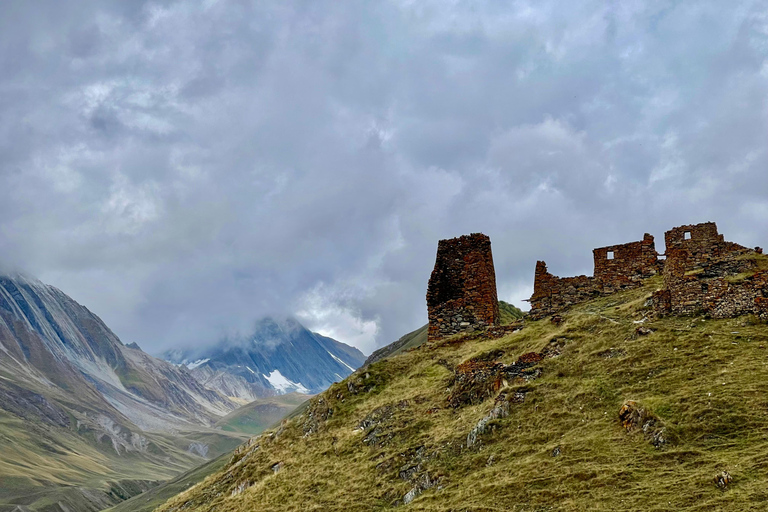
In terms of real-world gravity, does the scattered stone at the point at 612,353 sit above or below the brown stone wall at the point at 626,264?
below

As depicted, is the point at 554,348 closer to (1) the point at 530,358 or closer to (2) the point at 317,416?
(1) the point at 530,358

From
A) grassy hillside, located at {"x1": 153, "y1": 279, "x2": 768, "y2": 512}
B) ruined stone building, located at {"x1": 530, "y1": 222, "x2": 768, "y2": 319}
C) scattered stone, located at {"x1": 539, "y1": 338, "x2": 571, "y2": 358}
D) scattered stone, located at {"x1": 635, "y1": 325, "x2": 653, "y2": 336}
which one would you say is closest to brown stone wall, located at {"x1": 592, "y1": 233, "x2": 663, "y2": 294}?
ruined stone building, located at {"x1": 530, "y1": 222, "x2": 768, "y2": 319}

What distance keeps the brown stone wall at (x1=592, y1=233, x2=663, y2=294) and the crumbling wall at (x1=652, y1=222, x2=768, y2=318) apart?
8.78 feet

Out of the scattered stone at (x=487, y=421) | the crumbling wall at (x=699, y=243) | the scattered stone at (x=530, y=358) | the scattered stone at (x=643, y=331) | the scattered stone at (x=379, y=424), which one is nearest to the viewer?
the scattered stone at (x=487, y=421)

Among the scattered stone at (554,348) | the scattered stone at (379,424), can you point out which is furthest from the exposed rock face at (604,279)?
the scattered stone at (379,424)

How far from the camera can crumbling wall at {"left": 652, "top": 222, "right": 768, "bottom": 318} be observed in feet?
68.2

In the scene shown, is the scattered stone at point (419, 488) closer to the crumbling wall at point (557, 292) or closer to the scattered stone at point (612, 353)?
the scattered stone at point (612, 353)

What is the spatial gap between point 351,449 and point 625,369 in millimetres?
11484

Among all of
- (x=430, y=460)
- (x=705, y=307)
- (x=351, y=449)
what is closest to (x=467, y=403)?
(x=430, y=460)

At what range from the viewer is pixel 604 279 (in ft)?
107

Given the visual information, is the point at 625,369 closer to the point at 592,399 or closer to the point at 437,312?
the point at 592,399

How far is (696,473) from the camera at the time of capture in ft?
44.7

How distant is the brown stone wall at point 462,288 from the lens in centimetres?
3331

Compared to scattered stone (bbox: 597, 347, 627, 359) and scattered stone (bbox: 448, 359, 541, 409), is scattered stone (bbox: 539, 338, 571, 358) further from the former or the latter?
scattered stone (bbox: 597, 347, 627, 359)
